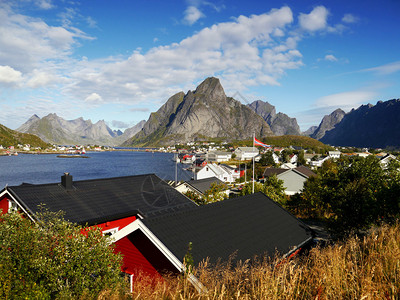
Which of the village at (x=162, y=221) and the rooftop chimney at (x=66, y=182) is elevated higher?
the rooftop chimney at (x=66, y=182)

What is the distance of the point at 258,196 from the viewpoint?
15906mm

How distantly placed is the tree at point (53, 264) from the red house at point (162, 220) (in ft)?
7.17

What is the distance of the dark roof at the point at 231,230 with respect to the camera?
29.9ft

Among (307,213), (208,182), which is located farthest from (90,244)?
(208,182)

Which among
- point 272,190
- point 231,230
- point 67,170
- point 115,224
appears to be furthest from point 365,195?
point 67,170

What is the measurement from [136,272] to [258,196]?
354 inches

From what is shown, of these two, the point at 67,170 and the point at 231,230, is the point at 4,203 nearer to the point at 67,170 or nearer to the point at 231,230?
the point at 231,230

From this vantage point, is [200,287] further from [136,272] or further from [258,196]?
[258,196]

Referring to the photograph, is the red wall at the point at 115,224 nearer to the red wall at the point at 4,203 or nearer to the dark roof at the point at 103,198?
the dark roof at the point at 103,198

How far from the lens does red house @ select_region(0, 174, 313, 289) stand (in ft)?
29.3

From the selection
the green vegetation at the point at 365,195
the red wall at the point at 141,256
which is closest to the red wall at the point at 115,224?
the red wall at the point at 141,256

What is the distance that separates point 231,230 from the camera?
11047 millimetres

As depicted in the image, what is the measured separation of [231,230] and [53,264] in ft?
23.5

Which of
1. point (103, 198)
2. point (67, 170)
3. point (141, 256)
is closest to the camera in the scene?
point (141, 256)
